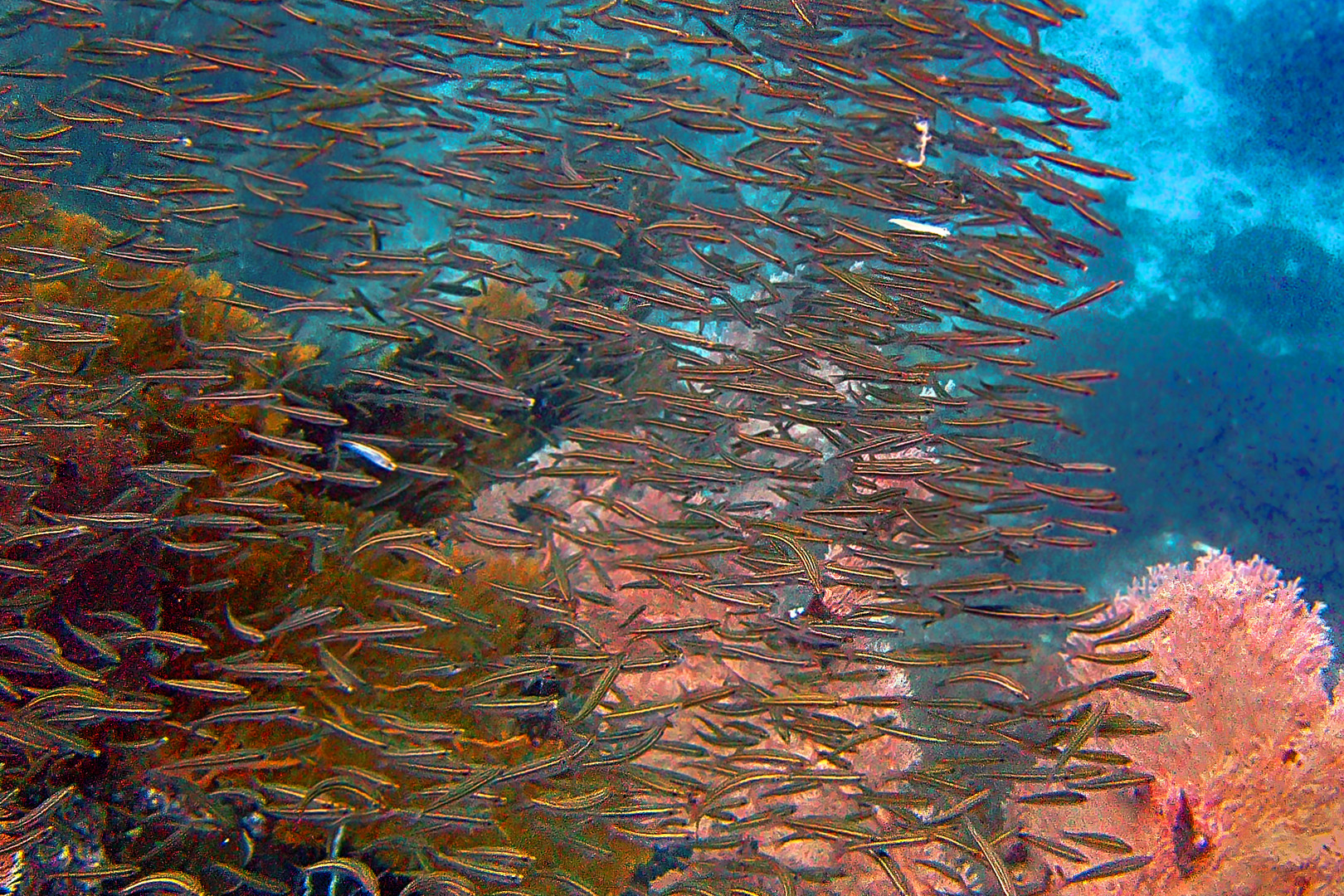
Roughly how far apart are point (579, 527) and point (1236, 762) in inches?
196

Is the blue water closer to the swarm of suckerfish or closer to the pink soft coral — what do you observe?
the pink soft coral

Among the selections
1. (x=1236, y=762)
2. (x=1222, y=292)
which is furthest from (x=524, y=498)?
(x=1222, y=292)

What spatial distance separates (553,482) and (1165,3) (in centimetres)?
990

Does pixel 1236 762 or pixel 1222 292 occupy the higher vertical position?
pixel 1222 292

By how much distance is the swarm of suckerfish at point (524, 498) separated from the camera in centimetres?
356

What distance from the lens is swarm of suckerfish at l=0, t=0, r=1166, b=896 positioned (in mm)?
3561

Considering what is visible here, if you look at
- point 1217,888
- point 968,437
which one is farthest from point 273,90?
point 1217,888

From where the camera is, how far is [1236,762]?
4.69m

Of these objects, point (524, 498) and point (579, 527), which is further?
point (524, 498)

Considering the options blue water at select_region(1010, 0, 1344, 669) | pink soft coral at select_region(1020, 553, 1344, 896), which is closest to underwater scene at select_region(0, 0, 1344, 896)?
pink soft coral at select_region(1020, 553, 1344, 896)

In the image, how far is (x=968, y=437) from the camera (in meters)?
5.25

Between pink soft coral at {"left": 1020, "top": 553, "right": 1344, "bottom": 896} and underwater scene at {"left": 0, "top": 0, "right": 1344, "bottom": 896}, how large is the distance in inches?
0.9

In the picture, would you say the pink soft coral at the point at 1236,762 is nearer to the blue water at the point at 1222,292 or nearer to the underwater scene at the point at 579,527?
the underwater scene at the point at 579,527

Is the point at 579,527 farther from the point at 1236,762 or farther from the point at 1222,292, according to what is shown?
the point at 1222,292
